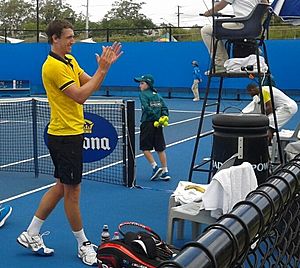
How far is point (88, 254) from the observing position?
4727mm

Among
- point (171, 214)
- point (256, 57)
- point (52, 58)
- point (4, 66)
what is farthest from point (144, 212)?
point (4, 66)

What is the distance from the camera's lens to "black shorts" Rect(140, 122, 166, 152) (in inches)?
318

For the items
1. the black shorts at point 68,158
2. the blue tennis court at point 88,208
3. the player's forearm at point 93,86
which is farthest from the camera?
the blue tennis court at point 88,208

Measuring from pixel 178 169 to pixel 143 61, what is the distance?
15.3m

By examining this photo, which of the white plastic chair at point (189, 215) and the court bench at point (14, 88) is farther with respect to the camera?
the court bench at point (14, 88)

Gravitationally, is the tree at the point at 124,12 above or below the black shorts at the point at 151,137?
above

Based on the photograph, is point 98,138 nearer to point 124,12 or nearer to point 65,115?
point 65,115

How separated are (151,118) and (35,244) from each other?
347cm

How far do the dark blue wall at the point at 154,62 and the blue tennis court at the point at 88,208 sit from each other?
40.4ft

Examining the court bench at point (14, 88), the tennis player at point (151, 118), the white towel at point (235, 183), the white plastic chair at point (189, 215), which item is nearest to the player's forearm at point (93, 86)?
the white towel at point (235, 183)

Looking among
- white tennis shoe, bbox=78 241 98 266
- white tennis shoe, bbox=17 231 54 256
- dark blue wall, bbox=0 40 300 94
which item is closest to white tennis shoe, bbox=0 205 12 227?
white tennis shoe, bbox=17 231 54 256

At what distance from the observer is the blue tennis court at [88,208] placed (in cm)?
501

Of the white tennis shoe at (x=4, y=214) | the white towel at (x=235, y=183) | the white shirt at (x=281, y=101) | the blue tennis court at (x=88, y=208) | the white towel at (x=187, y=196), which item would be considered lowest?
the blue tennis court at (x=88, y=208)

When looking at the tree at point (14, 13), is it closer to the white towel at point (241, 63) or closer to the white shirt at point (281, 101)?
the white shirt at point (281, 101)
